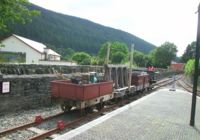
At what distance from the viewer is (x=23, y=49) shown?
56938 millimetres

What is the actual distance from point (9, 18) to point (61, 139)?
512 centimetres

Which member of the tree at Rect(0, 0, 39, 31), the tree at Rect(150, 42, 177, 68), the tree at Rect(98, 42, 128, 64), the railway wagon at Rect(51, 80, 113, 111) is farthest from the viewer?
the tree at Rect(150, 42, 177, 68)

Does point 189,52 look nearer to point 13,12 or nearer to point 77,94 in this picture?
point 77,94

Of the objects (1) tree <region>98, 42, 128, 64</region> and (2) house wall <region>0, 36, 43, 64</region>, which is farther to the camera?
(1) tree <region>98, 42, 128, 64</region>

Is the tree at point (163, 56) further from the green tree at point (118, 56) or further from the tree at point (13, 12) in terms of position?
the tree at point (13, 12)

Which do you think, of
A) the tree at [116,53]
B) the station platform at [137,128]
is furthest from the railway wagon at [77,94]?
the tree at [116,53]

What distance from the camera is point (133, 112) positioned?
1224 cm

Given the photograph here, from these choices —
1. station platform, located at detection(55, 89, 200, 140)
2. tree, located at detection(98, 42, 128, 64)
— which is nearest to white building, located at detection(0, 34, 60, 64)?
station platform, located at detection(55, 89, 200, 140)

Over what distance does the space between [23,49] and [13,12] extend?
48238 millimetres

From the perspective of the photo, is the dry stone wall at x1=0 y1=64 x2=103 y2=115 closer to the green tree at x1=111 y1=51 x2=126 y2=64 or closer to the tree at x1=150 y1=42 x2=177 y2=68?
the green tree at x1=111 y1=51 x2=126 y2=64

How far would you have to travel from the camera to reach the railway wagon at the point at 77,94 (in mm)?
11250

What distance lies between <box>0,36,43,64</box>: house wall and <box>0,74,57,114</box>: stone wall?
→ 39240 millimetres

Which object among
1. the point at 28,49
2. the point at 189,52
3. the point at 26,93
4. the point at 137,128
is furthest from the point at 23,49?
the point at 189,52

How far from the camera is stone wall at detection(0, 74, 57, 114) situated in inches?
465
